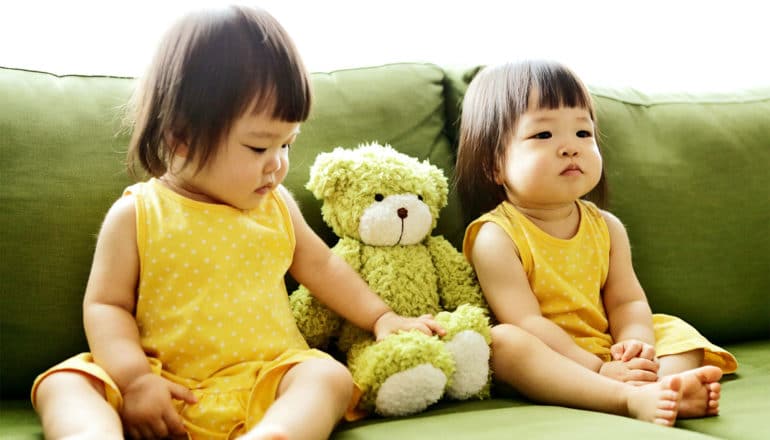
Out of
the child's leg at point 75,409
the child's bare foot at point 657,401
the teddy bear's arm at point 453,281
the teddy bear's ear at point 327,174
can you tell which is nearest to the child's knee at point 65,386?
the child's leg at point 75,409

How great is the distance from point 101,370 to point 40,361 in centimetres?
21

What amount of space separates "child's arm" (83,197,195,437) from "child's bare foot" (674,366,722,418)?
667mm

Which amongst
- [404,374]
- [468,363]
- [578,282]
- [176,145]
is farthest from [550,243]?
[176,145]

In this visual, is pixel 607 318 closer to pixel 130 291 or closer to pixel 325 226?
pixel 325 226

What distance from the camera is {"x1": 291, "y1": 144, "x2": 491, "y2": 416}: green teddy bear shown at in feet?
4.44

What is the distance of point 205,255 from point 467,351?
1.33ft

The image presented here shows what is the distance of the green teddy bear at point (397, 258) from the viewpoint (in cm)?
135

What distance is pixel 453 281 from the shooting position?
1488mm

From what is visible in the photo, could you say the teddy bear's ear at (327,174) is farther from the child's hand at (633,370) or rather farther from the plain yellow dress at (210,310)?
the child's hand at (633,370)

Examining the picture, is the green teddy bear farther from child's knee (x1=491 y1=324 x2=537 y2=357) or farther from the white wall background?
the white wall background

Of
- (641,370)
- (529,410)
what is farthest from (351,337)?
(641,370)

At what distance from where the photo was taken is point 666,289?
5.43 feet

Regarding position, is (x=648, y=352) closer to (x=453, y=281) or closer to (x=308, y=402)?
(x=453, y=281)

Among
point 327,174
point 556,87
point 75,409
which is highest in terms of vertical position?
point 556,87
